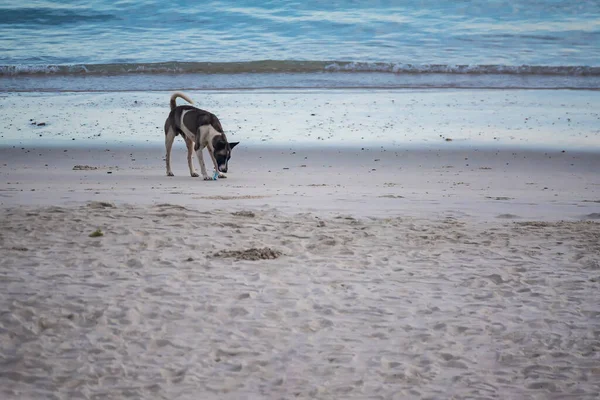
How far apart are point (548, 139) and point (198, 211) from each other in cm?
827

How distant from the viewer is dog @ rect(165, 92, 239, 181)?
10570 millimetres

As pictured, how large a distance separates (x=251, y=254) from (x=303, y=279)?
0.69m

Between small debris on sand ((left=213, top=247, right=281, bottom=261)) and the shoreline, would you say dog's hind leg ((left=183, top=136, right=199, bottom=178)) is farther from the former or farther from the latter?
small debris on sand ((left=213, top=247, right=281, bottom=261))

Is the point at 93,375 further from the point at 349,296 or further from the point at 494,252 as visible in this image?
the point at 494,252

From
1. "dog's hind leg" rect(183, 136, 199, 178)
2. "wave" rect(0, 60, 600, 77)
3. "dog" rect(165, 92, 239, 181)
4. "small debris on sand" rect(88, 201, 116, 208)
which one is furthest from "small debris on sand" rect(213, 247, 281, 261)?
"wave" rect(0, 60, 600, 77)

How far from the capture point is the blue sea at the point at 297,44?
22922 millimetres

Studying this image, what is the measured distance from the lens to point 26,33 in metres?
32.2

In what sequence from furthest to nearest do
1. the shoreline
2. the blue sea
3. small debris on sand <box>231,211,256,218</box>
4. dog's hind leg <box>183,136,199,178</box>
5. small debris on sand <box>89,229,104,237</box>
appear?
the blue sea
the shoreline
dog's hind leg <box>183,136,199,178</box>
small debris on sand <box>231,211,256,218</box>
small debris on sand <box>89,229,104,237</box>

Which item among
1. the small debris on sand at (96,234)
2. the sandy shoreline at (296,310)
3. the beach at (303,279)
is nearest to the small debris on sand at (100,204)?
the beach at (303,279)

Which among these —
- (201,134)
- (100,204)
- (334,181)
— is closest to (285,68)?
(201,134)

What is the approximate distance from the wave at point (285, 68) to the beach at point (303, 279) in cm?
1256

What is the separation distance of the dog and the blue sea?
10.6 m

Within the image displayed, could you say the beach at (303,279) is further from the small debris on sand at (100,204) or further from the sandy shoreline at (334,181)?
the small debris on sand at (100,204)

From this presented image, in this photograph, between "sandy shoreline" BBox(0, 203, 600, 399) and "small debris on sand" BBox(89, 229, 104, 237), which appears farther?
"small debris on sand" BBox(89, 229, 104, 237)
